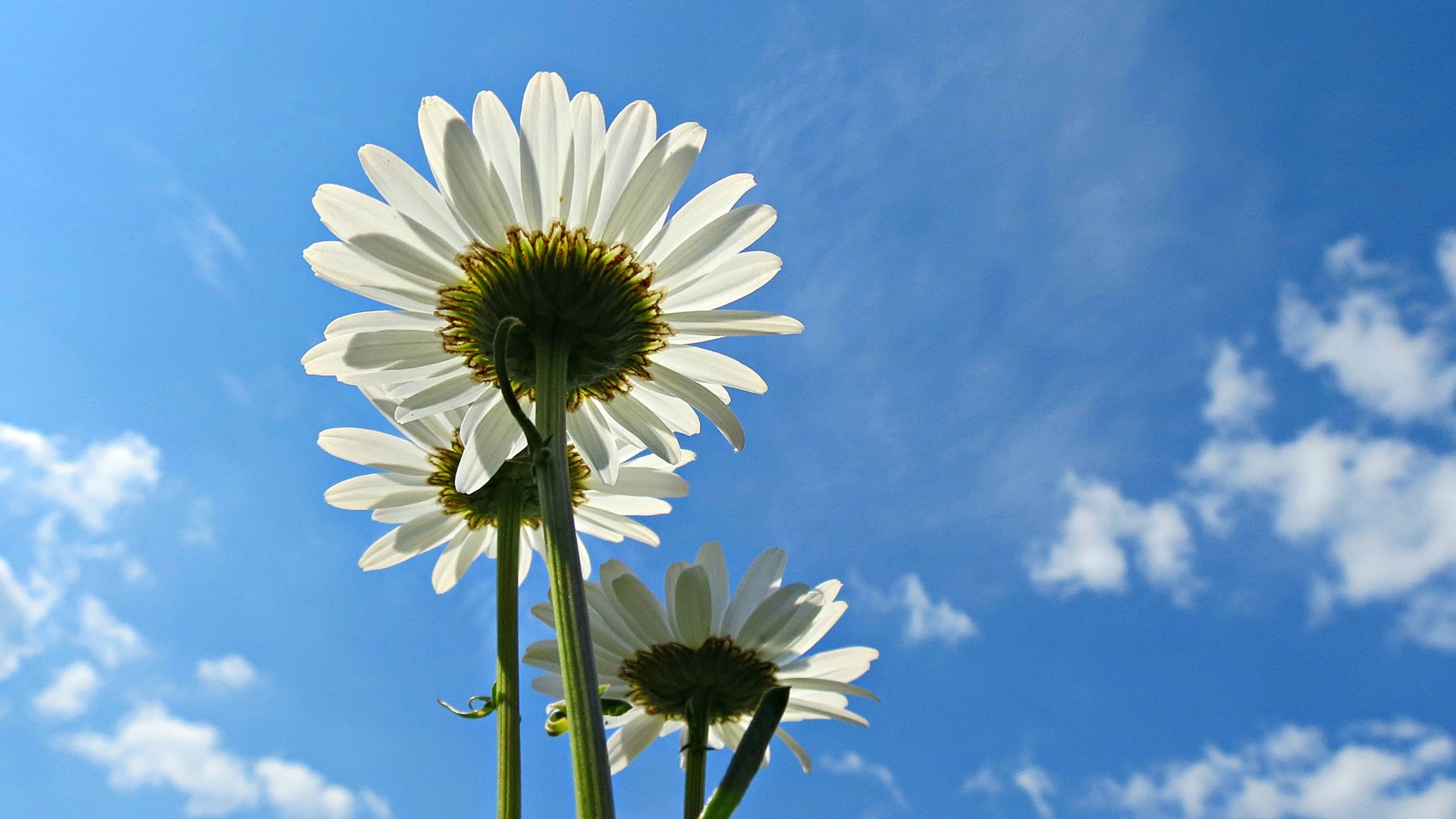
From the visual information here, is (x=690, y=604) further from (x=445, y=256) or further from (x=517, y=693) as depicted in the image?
(x=445, y=256)

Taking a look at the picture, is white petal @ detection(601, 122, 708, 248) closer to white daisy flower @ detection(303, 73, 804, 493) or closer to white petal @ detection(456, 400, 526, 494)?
→ white daisy flower @ detection(303, 73, 804, 493)

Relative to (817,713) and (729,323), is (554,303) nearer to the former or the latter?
(729,323)

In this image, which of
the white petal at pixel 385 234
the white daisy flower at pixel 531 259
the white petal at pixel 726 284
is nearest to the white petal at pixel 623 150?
the white daisy flower at pixel 531 259

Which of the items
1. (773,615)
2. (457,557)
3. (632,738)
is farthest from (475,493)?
(773,615)

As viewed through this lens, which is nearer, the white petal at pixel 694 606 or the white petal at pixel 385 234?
the white petal at pixel 385 234

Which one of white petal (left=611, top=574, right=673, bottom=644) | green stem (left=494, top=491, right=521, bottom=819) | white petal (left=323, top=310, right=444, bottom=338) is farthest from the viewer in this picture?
white petal (left=611, top=574, right=673, bottom=644)

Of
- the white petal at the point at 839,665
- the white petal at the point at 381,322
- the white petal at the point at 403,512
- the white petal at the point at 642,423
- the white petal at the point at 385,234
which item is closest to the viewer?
the white petal at the point at 385,234

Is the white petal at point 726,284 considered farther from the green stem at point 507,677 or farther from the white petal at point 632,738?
the white petal at point 632,738

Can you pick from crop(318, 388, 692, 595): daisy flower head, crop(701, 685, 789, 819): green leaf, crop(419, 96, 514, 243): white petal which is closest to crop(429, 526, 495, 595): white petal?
crop(318, 388, 692, 595): daisy flower head
